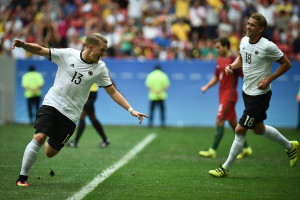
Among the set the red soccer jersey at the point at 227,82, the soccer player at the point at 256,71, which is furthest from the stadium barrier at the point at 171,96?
the soccer player at the point at 256,71

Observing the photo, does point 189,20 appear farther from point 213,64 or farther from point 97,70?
point 97,70

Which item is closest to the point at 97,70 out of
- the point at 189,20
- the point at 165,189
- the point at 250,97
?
the point at 165,189

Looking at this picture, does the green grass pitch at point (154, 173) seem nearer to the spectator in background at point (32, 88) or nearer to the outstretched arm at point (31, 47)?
the outstretched arm at point (31, 47)

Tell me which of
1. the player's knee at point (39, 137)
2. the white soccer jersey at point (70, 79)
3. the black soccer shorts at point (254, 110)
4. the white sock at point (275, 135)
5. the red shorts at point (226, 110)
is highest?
the white soccer jersey at point (70, 79)

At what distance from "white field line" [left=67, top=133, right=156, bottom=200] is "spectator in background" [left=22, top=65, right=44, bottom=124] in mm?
5912

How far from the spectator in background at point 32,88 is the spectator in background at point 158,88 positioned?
12.9 feet

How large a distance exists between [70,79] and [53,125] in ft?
2.29

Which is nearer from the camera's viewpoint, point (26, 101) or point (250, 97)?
point (250, 97)

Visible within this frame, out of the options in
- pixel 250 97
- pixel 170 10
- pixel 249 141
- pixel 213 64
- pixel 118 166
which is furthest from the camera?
pixel 170 10

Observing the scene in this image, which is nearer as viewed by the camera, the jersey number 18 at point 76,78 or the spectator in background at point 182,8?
the jersey number 18 at point 76,78

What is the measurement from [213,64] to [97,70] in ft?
36.0

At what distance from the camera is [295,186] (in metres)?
7.04

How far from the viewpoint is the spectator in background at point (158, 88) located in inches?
666

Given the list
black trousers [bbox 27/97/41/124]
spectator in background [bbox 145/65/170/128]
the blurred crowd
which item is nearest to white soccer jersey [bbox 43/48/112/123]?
spectator in background [bbox 145/65/170/128]
